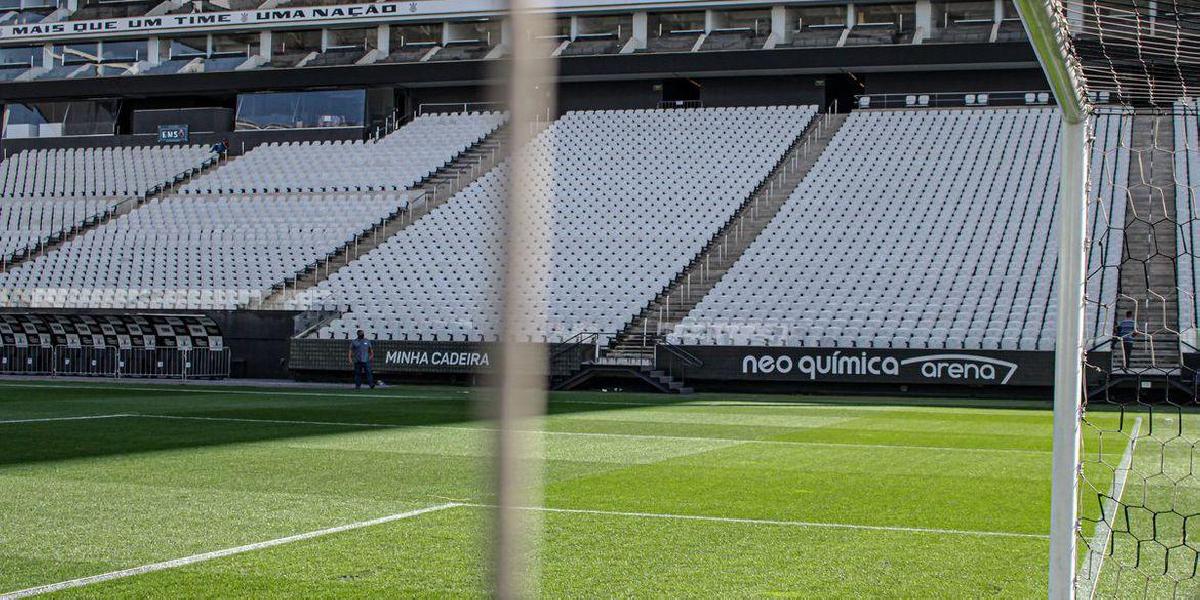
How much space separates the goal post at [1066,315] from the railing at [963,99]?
3240 centimetres

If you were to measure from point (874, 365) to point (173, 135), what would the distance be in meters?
26.9

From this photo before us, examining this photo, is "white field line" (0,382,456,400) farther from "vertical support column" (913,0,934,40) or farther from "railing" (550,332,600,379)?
"vertical support column" (913,0,934,40)

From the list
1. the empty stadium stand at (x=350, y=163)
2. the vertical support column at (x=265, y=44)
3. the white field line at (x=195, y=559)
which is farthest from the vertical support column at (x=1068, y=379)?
the vertical support column at (x=265, y=44)

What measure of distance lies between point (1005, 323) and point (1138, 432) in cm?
963

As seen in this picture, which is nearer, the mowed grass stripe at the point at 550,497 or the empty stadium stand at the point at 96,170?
the mowed grass stripe at the point at 550,497

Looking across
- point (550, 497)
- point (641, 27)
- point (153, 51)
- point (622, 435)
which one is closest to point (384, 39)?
point (153, 51)

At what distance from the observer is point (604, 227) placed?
32.1m

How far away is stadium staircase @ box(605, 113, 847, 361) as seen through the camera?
26656 mm

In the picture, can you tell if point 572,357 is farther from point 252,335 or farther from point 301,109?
point 301,109

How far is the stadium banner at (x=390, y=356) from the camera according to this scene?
25.9 metres

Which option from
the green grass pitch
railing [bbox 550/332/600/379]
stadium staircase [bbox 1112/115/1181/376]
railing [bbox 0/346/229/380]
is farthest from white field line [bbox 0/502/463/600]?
railing [bbox 0/346/229/380]

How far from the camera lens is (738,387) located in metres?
24.9

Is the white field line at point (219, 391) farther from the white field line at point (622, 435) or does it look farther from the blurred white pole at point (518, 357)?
the blurred white pole at point (518, 357)

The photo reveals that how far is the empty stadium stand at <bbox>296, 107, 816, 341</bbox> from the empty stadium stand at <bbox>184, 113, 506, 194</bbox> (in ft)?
9.85
